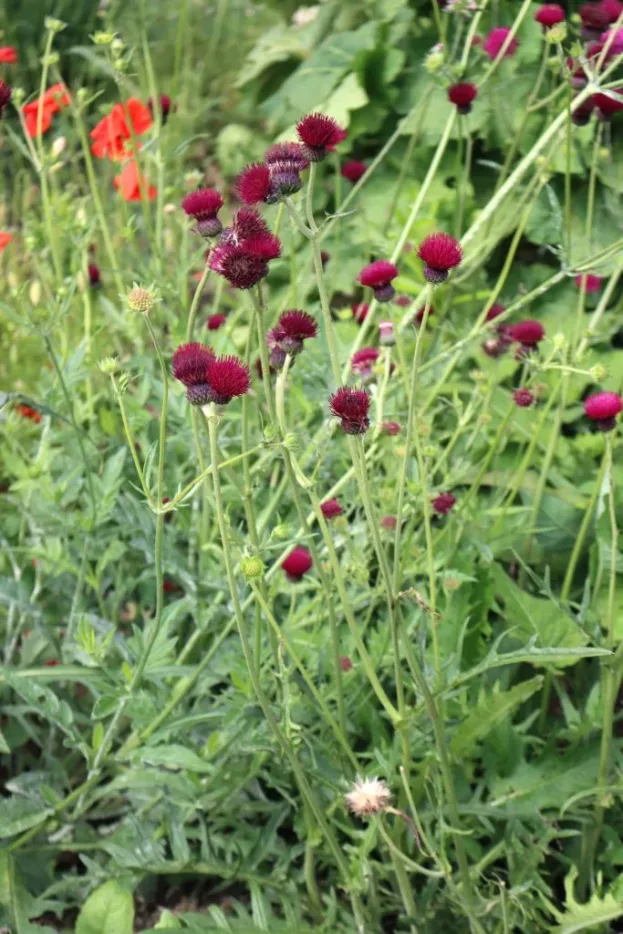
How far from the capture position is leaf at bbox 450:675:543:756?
4.29 feet

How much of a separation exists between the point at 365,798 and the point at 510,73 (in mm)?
2308

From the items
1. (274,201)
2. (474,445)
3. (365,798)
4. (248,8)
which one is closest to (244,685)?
(365,798)

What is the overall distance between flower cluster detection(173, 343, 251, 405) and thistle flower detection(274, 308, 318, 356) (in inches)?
3.4

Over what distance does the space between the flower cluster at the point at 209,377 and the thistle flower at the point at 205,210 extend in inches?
7.4

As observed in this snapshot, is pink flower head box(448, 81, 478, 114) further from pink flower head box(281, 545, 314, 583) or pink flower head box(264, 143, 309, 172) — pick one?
pink flower head box(281, 545, 314, 583)

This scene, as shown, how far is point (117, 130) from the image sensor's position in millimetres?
2070

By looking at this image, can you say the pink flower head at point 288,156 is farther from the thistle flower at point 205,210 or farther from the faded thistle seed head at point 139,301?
the faded thistle seed head at point 139,301

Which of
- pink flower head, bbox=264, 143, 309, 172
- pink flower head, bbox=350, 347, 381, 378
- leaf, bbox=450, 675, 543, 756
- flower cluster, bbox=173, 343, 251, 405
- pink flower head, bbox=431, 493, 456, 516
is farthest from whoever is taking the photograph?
pink flower head, bbox=350, 347, 381, 378

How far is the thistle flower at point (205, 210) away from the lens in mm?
1132

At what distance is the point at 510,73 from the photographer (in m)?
2.82

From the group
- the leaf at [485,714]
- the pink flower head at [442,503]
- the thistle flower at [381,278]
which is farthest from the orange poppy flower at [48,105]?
the leaf at [485,714]

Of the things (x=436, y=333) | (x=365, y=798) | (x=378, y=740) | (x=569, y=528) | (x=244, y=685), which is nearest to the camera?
(x=365, y=798)

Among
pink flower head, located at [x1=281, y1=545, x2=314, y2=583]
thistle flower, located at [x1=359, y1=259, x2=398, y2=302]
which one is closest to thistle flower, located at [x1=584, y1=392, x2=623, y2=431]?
thistle flower, located at [x1=359, y1=259, x2=398, y2=302]

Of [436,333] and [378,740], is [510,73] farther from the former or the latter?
[378,740]
